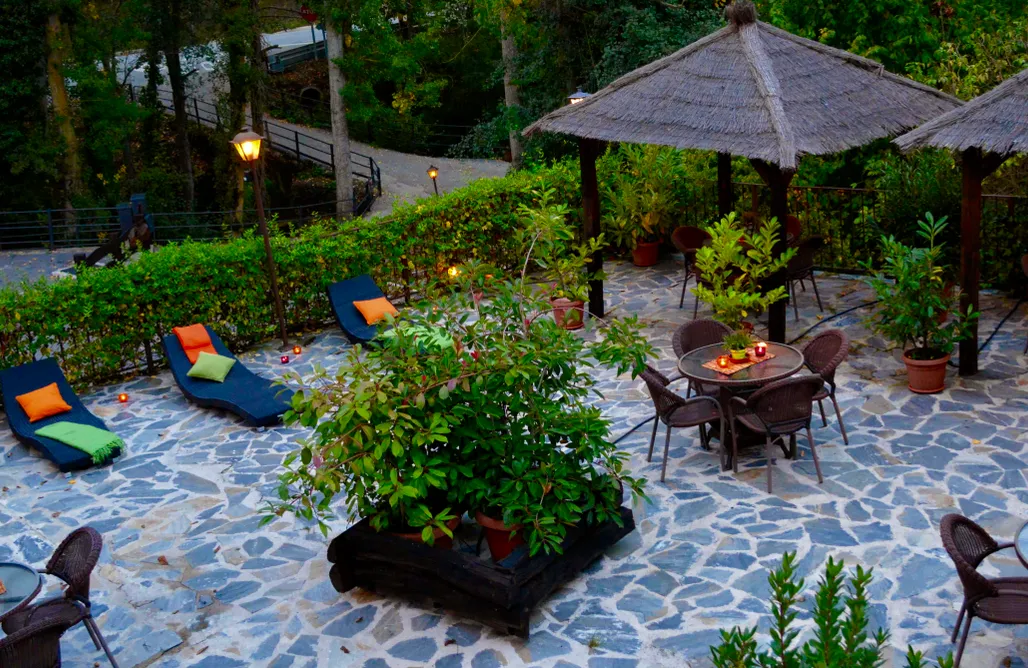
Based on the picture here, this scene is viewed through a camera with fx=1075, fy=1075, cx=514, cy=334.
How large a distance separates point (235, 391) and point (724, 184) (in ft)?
22.0

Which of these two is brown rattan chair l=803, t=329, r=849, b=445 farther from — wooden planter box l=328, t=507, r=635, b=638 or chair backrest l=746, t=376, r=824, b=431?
wooden planter box l=328, t=507, r=635, b=638

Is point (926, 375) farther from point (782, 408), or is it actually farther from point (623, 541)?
point (623, 541)

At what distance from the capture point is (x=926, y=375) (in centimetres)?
992

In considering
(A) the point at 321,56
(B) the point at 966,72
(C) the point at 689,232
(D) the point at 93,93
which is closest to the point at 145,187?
(D) the point at 93,93

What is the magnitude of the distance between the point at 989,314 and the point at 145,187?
2244 cm

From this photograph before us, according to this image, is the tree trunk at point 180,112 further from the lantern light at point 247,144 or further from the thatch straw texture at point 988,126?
the thatch straw texture at point 988,126

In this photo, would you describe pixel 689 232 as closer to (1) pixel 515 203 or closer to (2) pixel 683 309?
(2) pixel 683 309

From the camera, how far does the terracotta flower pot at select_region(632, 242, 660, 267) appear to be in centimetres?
1498

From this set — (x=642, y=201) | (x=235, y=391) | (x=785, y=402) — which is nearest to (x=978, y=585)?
(x=785, y=402)

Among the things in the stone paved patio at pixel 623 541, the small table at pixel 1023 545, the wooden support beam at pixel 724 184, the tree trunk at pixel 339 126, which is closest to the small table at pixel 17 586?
the stone paved patio at pixel 623 541

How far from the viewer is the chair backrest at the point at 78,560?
6.59 meters

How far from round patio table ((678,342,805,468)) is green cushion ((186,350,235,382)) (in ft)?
16.5

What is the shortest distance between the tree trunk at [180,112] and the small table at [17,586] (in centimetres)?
2271

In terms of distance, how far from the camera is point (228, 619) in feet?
24.3
